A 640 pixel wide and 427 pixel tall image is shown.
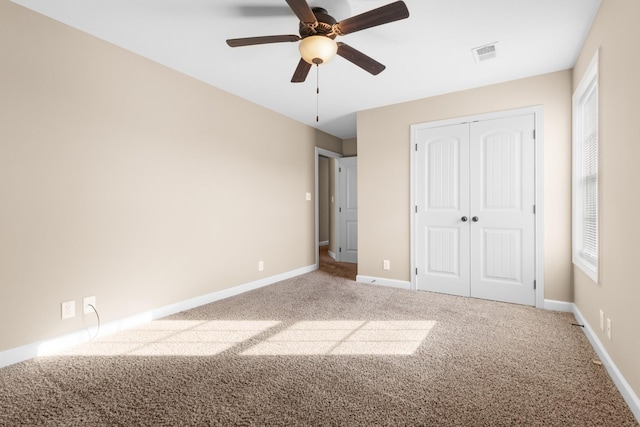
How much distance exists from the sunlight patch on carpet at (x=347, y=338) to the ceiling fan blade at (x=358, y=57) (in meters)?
2.13

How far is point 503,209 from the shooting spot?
11.1 feet

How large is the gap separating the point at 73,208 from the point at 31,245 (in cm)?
36

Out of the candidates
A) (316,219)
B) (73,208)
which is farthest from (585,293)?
(73,208)

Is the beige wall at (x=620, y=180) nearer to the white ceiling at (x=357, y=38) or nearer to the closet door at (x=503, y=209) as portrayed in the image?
the white ceiling at (x=357, y=38)

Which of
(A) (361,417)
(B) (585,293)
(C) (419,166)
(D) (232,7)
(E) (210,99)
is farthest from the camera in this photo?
(C) (419,166)

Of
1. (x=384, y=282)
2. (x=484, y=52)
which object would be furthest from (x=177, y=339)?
(x=484, y=52)

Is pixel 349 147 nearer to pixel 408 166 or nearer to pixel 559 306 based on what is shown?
pixel 408 166

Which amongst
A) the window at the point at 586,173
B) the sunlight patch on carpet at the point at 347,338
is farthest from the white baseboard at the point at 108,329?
the window at the point at 586,173

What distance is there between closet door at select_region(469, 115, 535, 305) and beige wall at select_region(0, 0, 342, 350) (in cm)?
268

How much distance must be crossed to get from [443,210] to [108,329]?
359cm

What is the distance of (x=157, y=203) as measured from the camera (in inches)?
115

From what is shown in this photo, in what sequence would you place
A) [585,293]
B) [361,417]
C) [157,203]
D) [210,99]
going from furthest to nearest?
[210,99] < [157,203] < [585,293] < [361,417]

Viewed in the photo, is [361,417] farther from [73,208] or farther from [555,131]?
[555,131]

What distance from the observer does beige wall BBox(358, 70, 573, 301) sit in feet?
10.2
